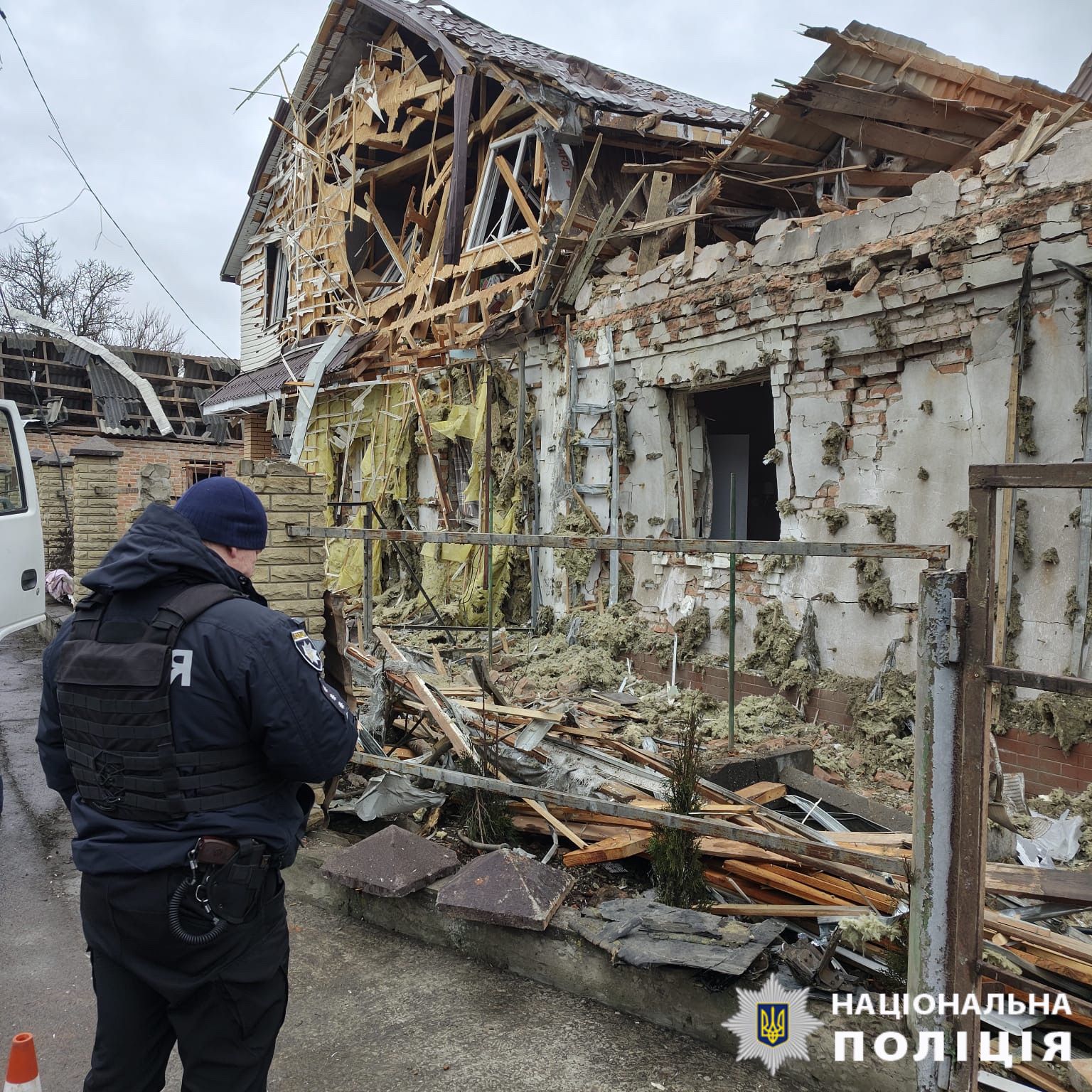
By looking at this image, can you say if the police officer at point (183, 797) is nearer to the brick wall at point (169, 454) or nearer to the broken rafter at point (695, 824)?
the broken rafter at point (695, 824)

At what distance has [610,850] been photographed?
13.1 ft

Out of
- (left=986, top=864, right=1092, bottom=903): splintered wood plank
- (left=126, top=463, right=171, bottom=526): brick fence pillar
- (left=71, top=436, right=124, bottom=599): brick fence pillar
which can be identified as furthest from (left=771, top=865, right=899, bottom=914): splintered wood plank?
(left=71, top=436, right=124, bottom=599): brick fence pillar

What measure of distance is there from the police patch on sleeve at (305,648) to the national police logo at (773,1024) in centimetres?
199

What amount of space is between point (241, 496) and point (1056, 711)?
5262 millimetres

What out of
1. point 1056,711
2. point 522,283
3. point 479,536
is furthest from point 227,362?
point 1056,711

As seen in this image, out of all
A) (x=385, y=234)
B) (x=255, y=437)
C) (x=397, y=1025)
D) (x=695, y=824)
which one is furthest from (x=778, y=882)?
(x=255, y=437)

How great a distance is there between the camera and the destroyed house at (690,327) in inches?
228

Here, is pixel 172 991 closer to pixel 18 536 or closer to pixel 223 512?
pixel 223 512

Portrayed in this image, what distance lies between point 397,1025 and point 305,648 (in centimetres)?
181

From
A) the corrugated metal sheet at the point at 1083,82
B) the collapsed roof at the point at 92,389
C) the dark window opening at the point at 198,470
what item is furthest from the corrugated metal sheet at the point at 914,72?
the dark window opening at the point at 198,470

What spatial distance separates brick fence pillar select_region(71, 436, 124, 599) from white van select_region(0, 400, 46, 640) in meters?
5.46

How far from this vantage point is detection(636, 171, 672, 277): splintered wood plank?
8.75m

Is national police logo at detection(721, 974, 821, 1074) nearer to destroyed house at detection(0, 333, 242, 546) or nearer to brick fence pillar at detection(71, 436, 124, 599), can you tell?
brick fence pillar at detection(71, 436, 124, 599)

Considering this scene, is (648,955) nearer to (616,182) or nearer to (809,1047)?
(809,1047)
